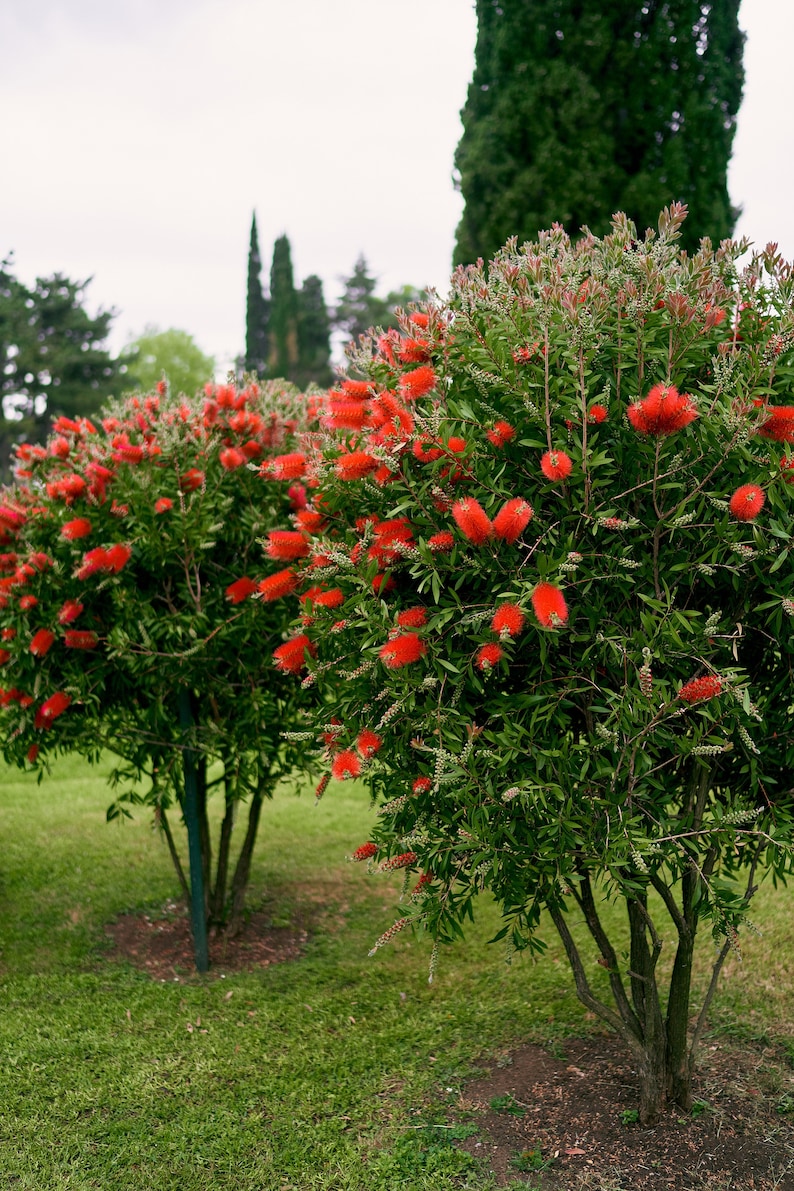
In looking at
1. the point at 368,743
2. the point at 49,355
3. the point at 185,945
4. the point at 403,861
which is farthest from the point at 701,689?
the point at 49,355

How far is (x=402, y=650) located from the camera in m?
2.61

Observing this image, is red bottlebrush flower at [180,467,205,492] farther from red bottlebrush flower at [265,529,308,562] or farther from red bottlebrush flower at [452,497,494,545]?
red bottlebrush flower at [452,497,494,545]

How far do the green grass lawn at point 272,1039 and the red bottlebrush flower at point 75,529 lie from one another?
2.16 m

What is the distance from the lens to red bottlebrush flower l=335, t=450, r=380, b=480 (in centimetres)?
289

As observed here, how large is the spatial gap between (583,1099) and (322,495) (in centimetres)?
236

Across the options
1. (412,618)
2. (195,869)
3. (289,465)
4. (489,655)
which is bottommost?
(195,869)

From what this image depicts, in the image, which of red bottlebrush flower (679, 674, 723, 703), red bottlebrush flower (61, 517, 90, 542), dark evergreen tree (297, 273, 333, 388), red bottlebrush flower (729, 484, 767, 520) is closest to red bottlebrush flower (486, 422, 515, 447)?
red bottlebrush flower (729, 484, 767, 520)

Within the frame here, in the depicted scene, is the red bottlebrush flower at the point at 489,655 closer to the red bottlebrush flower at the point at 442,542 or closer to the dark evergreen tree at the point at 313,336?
the red bottlebrush flower at the point at 442,542

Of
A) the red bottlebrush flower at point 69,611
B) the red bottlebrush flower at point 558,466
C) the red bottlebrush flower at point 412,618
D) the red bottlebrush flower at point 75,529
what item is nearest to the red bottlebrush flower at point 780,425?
the red bottlebrush flower at point 558,466

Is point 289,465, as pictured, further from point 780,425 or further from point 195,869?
point 195,869

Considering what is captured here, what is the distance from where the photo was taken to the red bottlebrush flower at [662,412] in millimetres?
2400

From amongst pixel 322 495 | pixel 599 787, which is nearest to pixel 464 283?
pixel 322 495

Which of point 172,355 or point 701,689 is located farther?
point 172,355

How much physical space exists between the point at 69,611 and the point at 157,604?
0.43 meters
